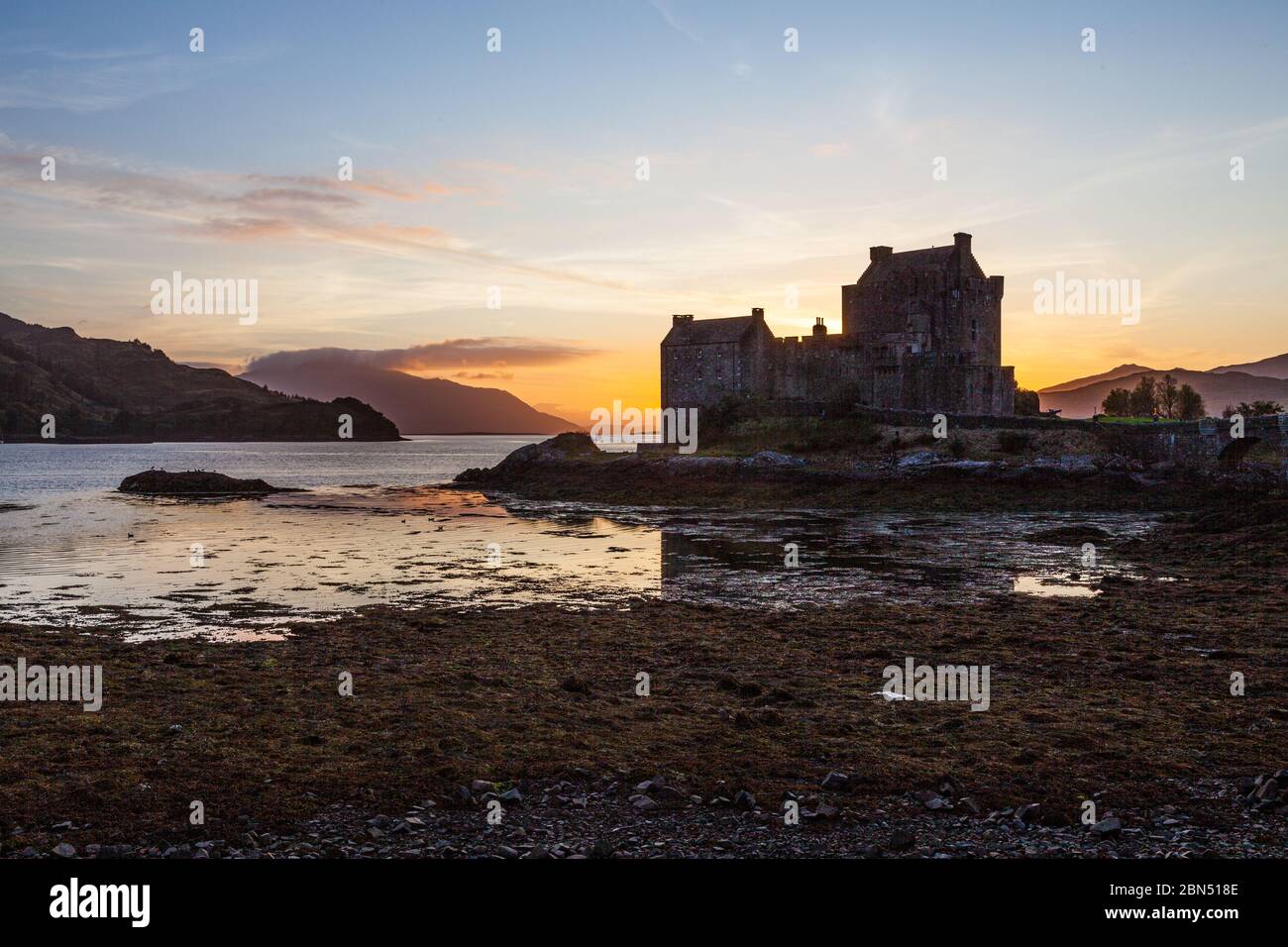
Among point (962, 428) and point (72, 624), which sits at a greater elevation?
point (962, 428)

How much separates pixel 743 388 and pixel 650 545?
43.8 meters

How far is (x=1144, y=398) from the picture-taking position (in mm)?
103250

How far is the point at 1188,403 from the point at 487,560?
92.9m

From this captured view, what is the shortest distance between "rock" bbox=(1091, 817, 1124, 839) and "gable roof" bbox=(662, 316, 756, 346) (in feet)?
234

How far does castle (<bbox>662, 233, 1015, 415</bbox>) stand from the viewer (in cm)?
7656

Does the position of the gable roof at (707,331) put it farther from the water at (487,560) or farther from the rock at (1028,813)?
the rock at (1028,813)

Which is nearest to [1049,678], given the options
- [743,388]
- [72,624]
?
[72,624]

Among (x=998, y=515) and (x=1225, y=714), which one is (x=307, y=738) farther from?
(x=998, y=515)

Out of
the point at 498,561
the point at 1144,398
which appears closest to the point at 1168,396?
the point at 1144,398

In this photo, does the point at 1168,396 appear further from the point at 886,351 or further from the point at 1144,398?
the point at 886,351

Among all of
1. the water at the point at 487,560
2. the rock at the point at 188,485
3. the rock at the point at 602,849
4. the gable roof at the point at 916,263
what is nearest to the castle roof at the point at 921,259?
the gable roof at the point at 916,263

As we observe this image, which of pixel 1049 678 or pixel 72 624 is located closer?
pixel 1049 678

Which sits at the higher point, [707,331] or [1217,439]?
[707,331]
